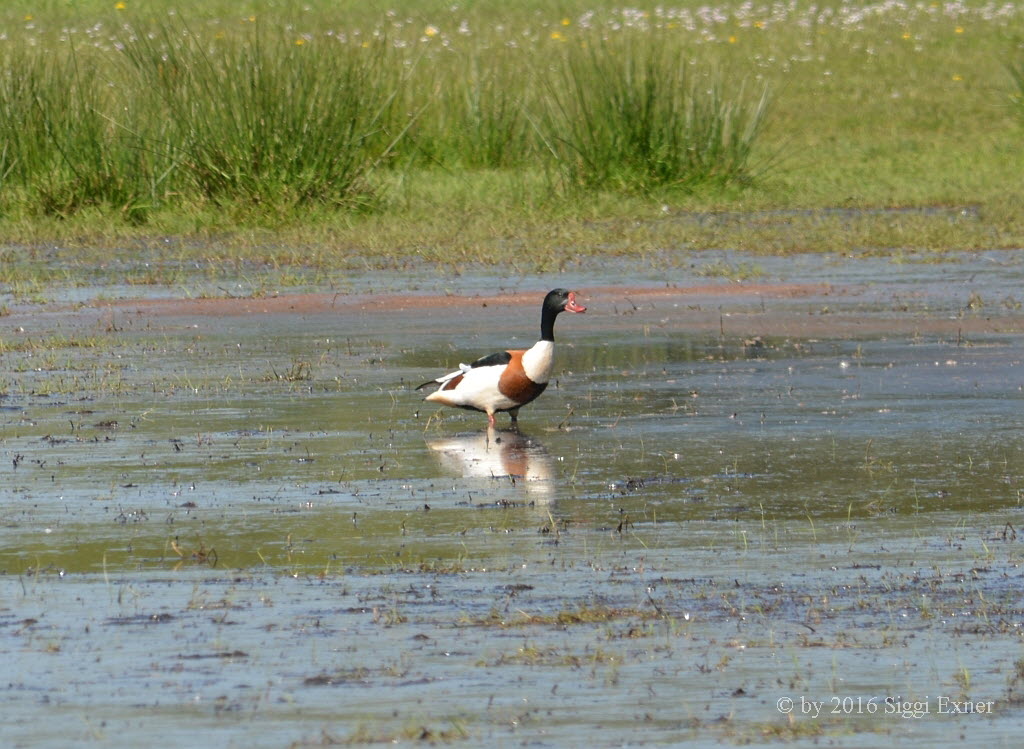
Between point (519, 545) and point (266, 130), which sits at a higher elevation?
point (519, 545)

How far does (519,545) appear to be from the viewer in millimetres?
7406

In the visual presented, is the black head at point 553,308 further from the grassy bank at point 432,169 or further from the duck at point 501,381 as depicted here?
the grassy bank at point 432,169

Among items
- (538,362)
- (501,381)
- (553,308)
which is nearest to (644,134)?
(553,308)

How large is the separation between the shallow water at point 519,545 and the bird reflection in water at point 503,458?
3 centimetres

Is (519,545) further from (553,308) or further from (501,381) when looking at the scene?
(553,308)

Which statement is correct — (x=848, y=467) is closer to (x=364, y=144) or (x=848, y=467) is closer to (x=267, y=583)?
(x=267, y=583)

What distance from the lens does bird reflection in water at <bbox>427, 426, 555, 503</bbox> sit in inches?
341

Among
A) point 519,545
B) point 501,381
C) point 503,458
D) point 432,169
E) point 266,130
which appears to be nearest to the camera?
point 519,545

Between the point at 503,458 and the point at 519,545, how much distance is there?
1953 millimetres

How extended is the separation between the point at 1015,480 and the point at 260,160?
44.6 feet

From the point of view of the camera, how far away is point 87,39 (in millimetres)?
39312

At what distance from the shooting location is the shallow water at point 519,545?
5473mm

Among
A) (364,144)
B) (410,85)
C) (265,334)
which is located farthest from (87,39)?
(265,334)

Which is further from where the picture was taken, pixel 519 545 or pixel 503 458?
pixel 503 458
